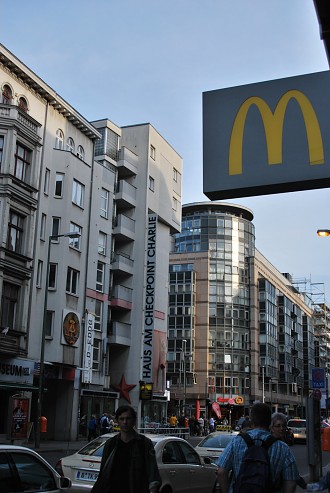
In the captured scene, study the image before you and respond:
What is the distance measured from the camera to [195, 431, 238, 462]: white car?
54.2 ft

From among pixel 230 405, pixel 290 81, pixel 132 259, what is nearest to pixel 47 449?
pixel 132 259

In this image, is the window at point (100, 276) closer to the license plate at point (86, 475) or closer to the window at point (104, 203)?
the window at point (104, 203)

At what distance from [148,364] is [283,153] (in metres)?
40.3

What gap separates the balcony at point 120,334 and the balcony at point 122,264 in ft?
12.1

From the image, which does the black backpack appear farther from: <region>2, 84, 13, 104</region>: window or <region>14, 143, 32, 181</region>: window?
<region>2, 84, 13, 104</region>: window

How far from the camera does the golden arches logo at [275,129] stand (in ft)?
24.1

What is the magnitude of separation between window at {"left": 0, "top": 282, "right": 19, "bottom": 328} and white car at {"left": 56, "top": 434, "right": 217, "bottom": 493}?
→ 2111 centimetres

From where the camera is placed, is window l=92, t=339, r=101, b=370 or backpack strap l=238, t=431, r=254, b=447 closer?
backpack strap l=238, t=431, r=254, b=447

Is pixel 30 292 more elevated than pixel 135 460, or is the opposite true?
pixel 30 292

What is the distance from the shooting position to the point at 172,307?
90.6m

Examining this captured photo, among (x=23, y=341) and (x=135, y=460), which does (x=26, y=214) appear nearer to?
(x=23, y=341)

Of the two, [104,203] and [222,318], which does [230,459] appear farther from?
[222,318]

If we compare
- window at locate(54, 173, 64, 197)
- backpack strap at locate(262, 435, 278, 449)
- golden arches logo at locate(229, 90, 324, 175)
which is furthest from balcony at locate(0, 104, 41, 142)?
backpack strap at locate(262, 435, 278, 449)

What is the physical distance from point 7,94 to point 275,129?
30.7 meters
